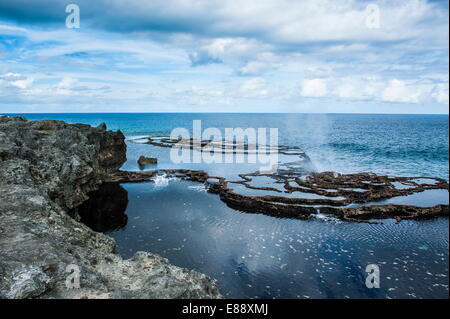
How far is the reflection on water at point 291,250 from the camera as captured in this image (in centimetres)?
A: 2125

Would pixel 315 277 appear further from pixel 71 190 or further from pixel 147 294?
pixel 71 190

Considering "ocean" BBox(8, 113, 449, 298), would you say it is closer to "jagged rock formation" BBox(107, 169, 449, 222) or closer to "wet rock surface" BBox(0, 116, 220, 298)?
"jagged rock formation" BBox(107, 169, 449, 222)

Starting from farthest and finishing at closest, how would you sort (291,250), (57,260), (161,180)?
(161,180) < (291,250) < (57,260)

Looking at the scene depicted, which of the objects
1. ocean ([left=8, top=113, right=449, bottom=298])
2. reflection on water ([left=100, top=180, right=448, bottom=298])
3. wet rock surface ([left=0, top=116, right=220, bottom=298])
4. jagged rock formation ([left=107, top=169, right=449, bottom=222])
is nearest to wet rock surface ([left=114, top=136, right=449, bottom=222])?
jagged rock formation ([left=107, top=169, right=449, bottom=222])

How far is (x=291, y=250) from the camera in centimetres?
2681

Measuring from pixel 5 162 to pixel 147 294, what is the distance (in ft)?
53.3

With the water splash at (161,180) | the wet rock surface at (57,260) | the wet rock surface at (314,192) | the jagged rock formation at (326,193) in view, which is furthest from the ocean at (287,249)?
the wet rock surface at (57,260)

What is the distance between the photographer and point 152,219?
113ft

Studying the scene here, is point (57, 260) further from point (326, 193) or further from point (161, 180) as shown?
point (161, 180)

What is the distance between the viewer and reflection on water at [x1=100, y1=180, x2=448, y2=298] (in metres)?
21.2

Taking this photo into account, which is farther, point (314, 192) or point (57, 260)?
point (314, 192)

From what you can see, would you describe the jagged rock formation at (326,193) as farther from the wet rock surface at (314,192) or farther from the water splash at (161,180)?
the water splash at (161,180)

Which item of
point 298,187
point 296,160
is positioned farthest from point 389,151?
point 298,187

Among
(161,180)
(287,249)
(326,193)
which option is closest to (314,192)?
(326,193)
